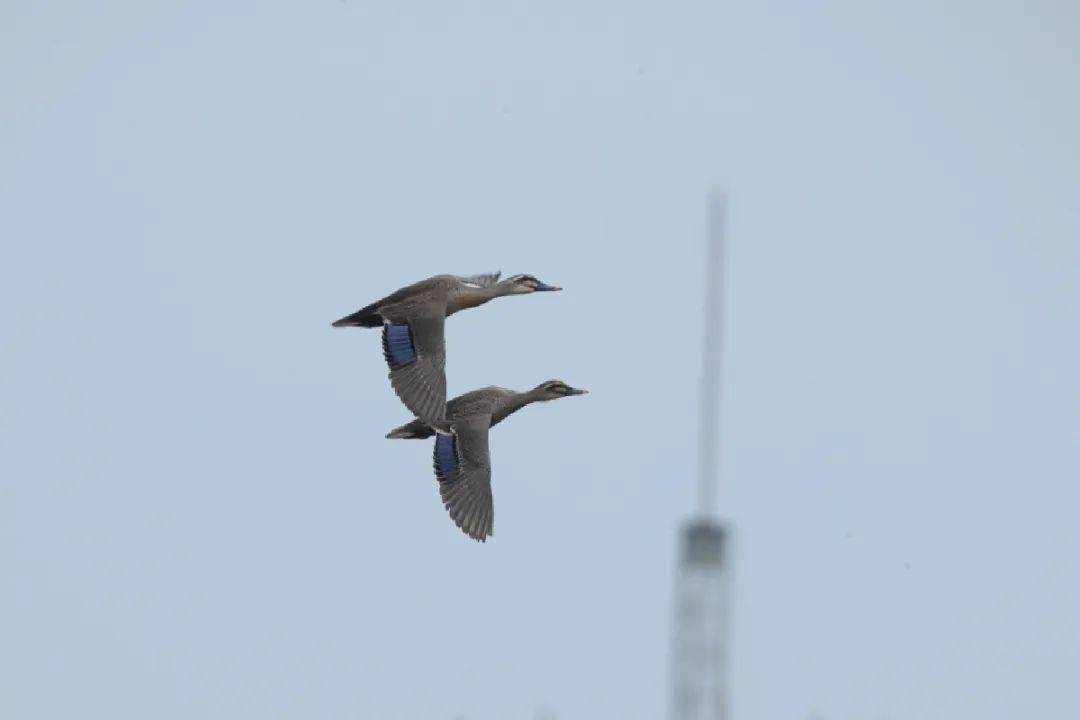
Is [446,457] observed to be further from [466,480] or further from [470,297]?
[470,297]

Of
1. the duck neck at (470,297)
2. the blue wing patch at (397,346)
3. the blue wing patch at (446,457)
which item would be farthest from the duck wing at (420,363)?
the blue wing patch at (446,457)

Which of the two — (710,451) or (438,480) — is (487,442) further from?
(710,451)

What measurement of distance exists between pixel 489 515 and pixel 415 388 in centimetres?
240

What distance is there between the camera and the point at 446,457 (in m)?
108

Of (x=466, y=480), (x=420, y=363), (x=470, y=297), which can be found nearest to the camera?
Result: (x=420, y=363)

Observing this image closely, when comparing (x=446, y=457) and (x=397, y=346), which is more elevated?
(x=397, y=346)

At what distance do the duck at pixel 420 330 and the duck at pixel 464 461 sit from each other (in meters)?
1.01

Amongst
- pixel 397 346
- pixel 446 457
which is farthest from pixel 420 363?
pixel 446 457

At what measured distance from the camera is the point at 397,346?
10694 cm

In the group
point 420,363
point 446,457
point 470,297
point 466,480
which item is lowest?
point 466,480

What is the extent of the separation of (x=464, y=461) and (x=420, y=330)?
6.67 ft

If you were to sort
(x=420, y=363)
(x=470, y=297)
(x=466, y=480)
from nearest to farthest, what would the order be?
(x=420, y=363) < (x=466, y=480) < (x=470, y=297)

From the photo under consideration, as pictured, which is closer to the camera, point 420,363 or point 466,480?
point 420,363

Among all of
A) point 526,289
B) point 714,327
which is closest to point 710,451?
point 714,327
